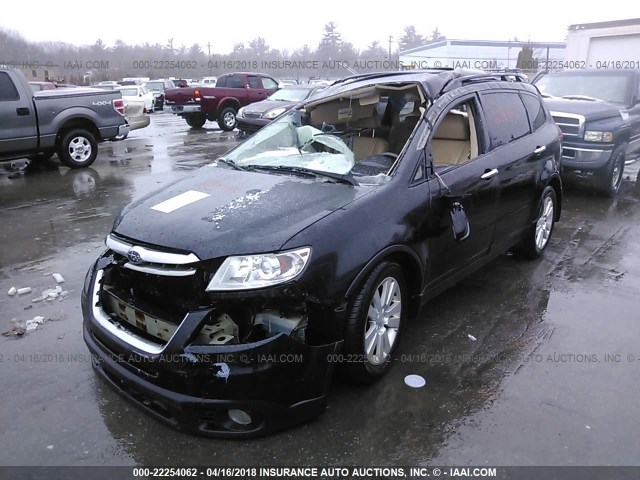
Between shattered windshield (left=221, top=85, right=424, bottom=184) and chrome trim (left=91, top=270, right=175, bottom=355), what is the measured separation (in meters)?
1.34

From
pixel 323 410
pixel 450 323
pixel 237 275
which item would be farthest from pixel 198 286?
pixel 450 323

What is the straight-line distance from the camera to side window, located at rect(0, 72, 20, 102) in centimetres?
912

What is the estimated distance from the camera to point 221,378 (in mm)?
2500

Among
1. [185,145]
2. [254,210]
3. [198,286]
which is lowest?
[185,145]

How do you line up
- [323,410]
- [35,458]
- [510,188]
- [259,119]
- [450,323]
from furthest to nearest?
[259,119], [510,188], [450,323], [323,410], [35,458]

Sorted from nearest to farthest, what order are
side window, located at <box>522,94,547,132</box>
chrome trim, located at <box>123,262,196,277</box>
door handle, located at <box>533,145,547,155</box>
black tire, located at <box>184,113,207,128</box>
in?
chrome trim, located at <box>123,262,196,277</box> → door handle, located at <box>533,145,547,155</box> → side window, located at <box>522,94,547,132</box> → black tire, located at <box>184,113,207,128</box>

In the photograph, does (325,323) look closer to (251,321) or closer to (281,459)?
(251,321)

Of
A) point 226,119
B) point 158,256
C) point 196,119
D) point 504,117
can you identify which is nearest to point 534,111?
point 504,117

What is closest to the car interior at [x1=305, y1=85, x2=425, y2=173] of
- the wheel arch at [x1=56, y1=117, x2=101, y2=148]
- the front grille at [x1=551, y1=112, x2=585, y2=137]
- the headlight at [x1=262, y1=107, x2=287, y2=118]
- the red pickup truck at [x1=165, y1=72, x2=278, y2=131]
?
the front grille at [x1=551, y1=112, x2=585, y2=137]

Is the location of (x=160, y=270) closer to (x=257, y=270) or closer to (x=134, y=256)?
(x=134, y=256)

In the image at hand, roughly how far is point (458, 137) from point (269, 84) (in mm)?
15459

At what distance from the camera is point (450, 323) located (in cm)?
407

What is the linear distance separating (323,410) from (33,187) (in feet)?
26.2

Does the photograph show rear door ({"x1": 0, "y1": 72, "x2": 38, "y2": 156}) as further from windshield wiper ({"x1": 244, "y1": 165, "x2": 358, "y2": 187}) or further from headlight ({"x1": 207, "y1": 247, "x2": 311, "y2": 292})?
headlight ({"x1": 207, "y1": 247, "x2": 311, "y2": 292})
